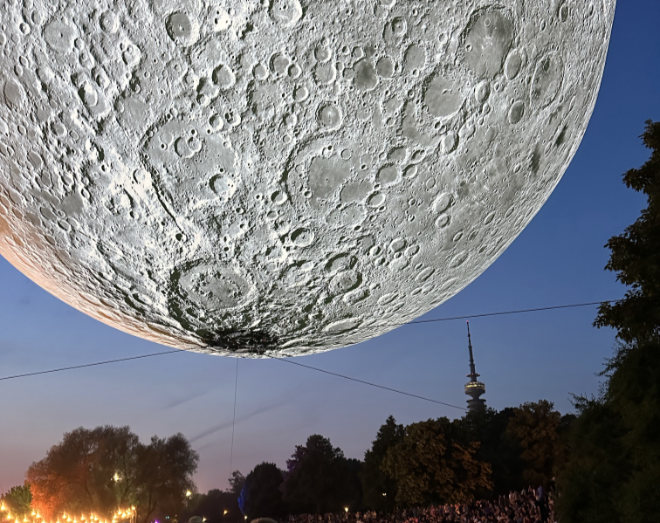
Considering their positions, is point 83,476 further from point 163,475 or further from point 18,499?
point 18,499

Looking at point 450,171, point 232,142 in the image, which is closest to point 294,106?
point 232,142

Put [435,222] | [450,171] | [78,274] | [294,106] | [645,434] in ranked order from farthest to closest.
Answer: [645,434]
[78,274]
[435,222]
[450,171]
[294,106]

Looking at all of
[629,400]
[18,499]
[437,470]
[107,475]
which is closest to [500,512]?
[437,470]

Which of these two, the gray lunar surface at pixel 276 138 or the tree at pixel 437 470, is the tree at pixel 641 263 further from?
the tree at pixel 437 470

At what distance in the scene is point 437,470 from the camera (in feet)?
89.2

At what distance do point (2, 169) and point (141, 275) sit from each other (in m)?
0.56

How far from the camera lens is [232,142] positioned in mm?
1464

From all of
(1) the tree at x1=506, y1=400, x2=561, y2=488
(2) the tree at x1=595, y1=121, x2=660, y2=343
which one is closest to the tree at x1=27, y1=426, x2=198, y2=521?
(1) the tree at x1=506, y1=400, x2=561, y2=488

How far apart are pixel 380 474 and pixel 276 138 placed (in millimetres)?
38229

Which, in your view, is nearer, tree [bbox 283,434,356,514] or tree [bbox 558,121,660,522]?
→ tree [bbox 558,121,660,522]

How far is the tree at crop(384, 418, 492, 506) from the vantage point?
26.9 meters

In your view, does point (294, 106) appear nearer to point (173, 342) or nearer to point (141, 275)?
point (141, 275)

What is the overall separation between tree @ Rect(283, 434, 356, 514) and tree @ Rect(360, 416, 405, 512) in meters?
10.0

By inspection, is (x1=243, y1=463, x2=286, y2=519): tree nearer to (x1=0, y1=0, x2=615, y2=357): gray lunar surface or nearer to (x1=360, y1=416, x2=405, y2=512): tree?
(x1=360, y1=416, x2=405, y2=512): tree
